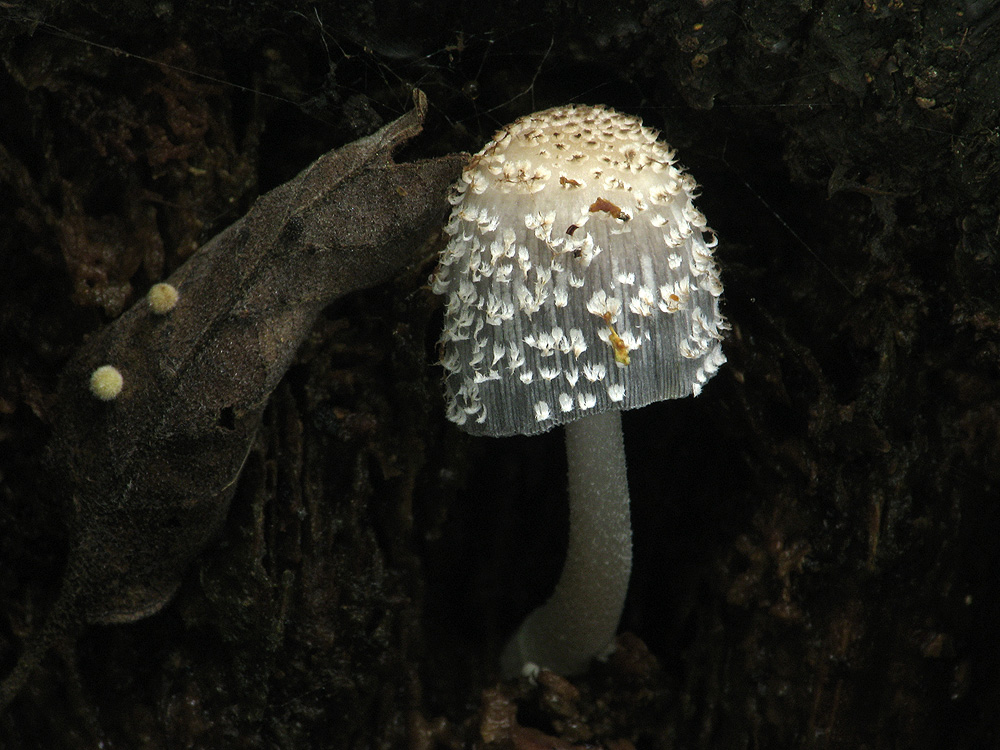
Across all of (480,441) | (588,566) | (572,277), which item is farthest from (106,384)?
(588,566)

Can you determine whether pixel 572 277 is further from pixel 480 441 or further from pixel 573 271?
pixel 480 441

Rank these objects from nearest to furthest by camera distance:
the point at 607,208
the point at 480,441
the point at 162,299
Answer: the point at 607,208 < the point at 162,299 < the point at 480,441

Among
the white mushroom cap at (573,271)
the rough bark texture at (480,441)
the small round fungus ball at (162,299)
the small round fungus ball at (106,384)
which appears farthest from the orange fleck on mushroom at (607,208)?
the small round fungus ball at (106,384)

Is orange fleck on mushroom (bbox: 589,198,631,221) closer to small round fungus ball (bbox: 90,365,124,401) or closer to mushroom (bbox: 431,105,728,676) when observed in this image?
mushroom (bbox: 431,105,728,676)

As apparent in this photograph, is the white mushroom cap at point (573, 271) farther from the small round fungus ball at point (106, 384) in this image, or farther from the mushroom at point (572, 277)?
the small round fungus ball at point (106, 384)

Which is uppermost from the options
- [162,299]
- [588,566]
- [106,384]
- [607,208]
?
[607,208]

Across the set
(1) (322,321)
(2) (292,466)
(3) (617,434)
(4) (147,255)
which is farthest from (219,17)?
(3) (617,434)

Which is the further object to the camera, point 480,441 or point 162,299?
point 480,441
